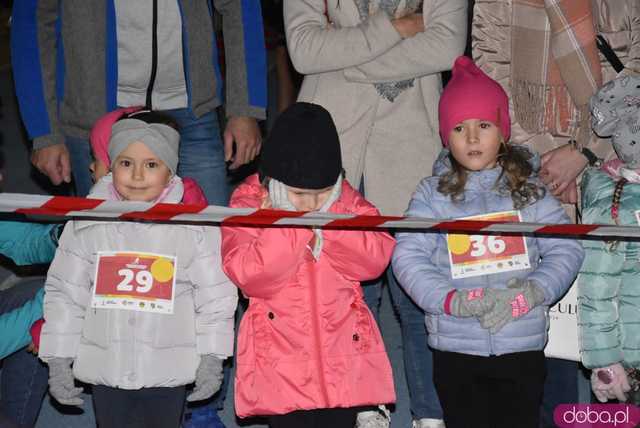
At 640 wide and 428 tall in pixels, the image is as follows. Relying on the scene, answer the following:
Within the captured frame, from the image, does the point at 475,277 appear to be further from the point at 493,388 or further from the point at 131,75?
the point at 131,75

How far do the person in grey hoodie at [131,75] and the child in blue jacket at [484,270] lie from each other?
3.36 ft

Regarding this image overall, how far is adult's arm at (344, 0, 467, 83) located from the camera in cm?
426

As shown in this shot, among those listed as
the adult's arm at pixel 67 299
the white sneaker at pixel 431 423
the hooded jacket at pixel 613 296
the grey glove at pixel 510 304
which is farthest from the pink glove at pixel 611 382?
the adult's arm at pixel 67 299

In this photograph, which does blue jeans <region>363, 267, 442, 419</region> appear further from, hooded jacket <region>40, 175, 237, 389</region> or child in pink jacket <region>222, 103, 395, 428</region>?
hooded jacket <region>40, 175, 237, 389</region>

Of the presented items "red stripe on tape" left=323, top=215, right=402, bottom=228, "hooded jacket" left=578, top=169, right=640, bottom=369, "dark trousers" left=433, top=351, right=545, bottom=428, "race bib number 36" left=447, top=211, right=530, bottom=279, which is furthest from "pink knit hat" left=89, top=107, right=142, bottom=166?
"hooded jacket" left=578, top=169, right=640, bottom=369

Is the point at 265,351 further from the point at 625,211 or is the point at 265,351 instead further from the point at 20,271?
the point at 20,271

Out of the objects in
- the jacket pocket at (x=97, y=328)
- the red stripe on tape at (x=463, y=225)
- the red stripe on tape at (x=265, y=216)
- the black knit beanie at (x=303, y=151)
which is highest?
the black knit beanie at (x=303, y=151)

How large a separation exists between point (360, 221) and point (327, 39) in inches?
36.3

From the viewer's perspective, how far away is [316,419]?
3.97 m

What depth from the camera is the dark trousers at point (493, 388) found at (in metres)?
3.94

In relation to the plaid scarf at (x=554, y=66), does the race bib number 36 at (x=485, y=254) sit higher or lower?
lower

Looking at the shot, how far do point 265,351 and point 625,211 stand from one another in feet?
4.94

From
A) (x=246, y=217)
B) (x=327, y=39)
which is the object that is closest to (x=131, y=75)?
(x=327, y=39)

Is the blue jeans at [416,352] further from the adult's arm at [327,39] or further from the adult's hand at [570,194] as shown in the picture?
the adult's arm at [327,39]
